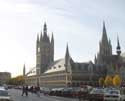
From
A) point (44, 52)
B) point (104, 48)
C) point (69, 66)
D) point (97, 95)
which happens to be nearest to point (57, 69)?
point (69, 66)

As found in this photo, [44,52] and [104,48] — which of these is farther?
[44,52]

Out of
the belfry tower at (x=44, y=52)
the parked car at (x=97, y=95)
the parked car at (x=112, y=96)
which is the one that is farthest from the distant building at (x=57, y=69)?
the parked car at (x=112, y=96)

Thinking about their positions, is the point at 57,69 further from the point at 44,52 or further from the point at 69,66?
the point at 44,52

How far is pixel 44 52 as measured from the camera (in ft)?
603

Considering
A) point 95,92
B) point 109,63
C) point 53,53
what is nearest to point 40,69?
point 53,53

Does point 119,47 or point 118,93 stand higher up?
point 119,47

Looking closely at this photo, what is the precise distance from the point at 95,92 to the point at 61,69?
122 meters

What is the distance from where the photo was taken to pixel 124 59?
16362 cm

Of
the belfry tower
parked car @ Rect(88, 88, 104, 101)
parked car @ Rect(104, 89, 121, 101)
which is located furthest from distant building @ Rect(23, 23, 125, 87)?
parked car @ Rect(104, 89, 121, 101)

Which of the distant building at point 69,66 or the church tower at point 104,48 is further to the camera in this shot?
the church tower at point 104,48

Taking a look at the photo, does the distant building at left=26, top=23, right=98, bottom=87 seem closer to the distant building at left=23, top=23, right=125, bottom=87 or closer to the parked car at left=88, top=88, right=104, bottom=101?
the distant building at left=23, top=23, right=125, bottom=87

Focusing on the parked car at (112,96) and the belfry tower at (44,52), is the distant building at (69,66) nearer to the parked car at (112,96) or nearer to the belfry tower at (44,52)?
the belfry tower at (44,52)

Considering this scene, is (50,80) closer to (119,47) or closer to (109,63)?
(109,63)

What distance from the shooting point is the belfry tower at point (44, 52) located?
184m
